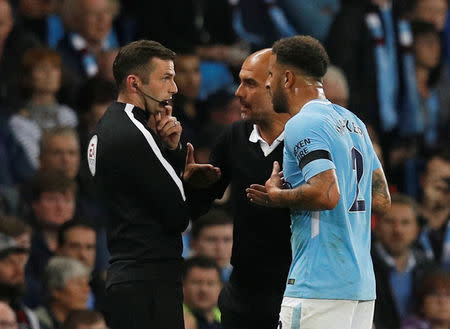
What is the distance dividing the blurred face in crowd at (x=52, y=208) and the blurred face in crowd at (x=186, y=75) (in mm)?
1907

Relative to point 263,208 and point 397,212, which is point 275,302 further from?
point 397,212

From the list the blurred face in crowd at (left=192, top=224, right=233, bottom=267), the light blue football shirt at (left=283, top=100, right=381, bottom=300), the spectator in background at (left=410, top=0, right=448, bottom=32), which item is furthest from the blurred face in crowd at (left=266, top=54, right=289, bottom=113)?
the spectator in background at (left=410, top=0, right=448, bottom=32)

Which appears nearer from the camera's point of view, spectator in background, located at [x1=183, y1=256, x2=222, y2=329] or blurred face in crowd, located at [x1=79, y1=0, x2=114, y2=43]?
spectator in background, located at [x1=183, y1=256, x2=222, y2=329]

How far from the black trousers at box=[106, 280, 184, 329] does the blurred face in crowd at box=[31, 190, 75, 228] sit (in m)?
3.07

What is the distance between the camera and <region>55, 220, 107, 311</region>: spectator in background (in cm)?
902

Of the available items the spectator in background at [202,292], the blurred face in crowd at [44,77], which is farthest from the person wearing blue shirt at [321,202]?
the blurred face in crowd at [44,77]

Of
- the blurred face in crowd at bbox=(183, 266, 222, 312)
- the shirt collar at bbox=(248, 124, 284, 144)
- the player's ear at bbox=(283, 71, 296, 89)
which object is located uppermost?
the player's ear at bbox=(283, 71, 296, 89)

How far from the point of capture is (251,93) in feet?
21.7

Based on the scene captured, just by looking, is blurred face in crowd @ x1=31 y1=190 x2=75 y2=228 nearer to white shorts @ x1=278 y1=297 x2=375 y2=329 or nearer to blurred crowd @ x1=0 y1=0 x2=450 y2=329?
blurred crowd @ x1=0 y1=0 x2=450 y2=329

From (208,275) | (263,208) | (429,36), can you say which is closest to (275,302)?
(263,208)

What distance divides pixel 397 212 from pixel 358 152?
4.80 meters

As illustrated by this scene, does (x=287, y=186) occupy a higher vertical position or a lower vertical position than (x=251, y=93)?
lower

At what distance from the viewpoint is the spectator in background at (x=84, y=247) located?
9.02 metres

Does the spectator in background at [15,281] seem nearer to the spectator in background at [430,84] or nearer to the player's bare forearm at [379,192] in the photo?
the player's bare forearm at [379,192]
